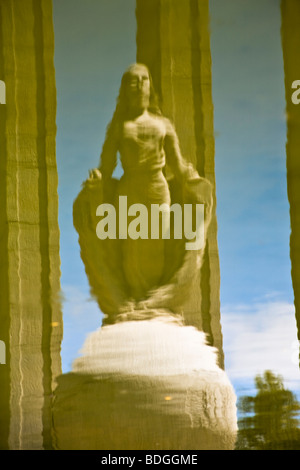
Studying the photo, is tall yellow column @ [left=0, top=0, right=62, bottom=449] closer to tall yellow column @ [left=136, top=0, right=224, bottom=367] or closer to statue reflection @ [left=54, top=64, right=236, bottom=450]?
statue reflection @ [left=54, top=64, right=236, bottom=450]

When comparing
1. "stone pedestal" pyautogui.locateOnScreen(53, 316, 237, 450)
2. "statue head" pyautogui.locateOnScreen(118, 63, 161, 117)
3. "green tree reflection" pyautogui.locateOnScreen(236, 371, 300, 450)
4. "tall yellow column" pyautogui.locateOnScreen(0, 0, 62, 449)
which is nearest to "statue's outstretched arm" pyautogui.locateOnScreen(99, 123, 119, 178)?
"statue head" pyautogui.locateOnScreen(118, 63, 161, 117)

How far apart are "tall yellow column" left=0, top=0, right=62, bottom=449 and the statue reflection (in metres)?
0.22

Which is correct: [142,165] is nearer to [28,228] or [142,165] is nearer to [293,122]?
[28,228]

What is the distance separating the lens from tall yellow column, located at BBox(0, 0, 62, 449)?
6.14 metres

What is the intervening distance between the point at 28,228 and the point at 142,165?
A: 1.03m

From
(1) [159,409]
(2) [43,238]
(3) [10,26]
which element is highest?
(3) [10,26]

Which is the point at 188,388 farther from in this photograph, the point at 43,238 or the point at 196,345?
the point at 43,238

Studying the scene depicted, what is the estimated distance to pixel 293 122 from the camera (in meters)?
6.67

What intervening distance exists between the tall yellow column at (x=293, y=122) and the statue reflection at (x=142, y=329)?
28.3 inches

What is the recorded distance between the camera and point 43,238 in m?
6.40

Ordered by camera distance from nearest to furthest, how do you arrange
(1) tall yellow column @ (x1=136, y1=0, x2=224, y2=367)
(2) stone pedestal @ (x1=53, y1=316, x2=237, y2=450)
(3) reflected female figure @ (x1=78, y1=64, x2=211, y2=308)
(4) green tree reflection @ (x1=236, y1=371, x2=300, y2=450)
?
1. (2) stone pedestal @ (x1=53, y1=316, x2=237, y2=450)
2. (4) green tree reflection @ (x1=236, y1=371, x2=300, y2=450)
3. (3) reflected female figure @ (x1=78, y1=64, x2=211, y2=308)
4. (1) tall yellow column @ (x1=136, y1=0, x2=224, y2=367)

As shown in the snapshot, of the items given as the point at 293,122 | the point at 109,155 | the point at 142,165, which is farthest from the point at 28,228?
the point at 293,122
